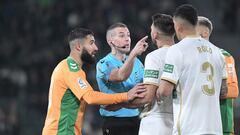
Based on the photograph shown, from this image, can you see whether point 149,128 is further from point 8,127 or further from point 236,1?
point 236,1

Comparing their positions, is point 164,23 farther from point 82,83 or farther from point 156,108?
Result: point 82,83

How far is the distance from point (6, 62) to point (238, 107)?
6.08 m

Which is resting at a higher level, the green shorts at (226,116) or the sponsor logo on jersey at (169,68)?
the sponsor logo on jersey at (169,68)

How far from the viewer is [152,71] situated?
19.0 feet

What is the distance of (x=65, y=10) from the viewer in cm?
1698

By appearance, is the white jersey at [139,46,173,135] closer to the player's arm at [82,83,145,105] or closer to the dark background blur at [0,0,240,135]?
the player's arm at [82,83,145,105]

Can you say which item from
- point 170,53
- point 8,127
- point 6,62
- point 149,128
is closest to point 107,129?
point 149,128

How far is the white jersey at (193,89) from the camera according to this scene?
216 inches

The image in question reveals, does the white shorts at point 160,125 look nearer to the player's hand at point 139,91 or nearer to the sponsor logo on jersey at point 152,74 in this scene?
the player's hand at point 139,91

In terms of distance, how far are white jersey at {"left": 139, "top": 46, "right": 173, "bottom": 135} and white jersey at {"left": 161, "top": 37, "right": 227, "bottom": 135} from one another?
0.29m

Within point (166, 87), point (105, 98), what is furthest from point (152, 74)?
point (105, 98)

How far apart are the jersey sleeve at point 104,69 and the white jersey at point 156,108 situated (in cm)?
91

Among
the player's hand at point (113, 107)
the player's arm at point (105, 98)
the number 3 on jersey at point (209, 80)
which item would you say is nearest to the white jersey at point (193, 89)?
the number 3 on jersey at point (209, 80)

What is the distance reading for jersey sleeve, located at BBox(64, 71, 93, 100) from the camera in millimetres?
6285
